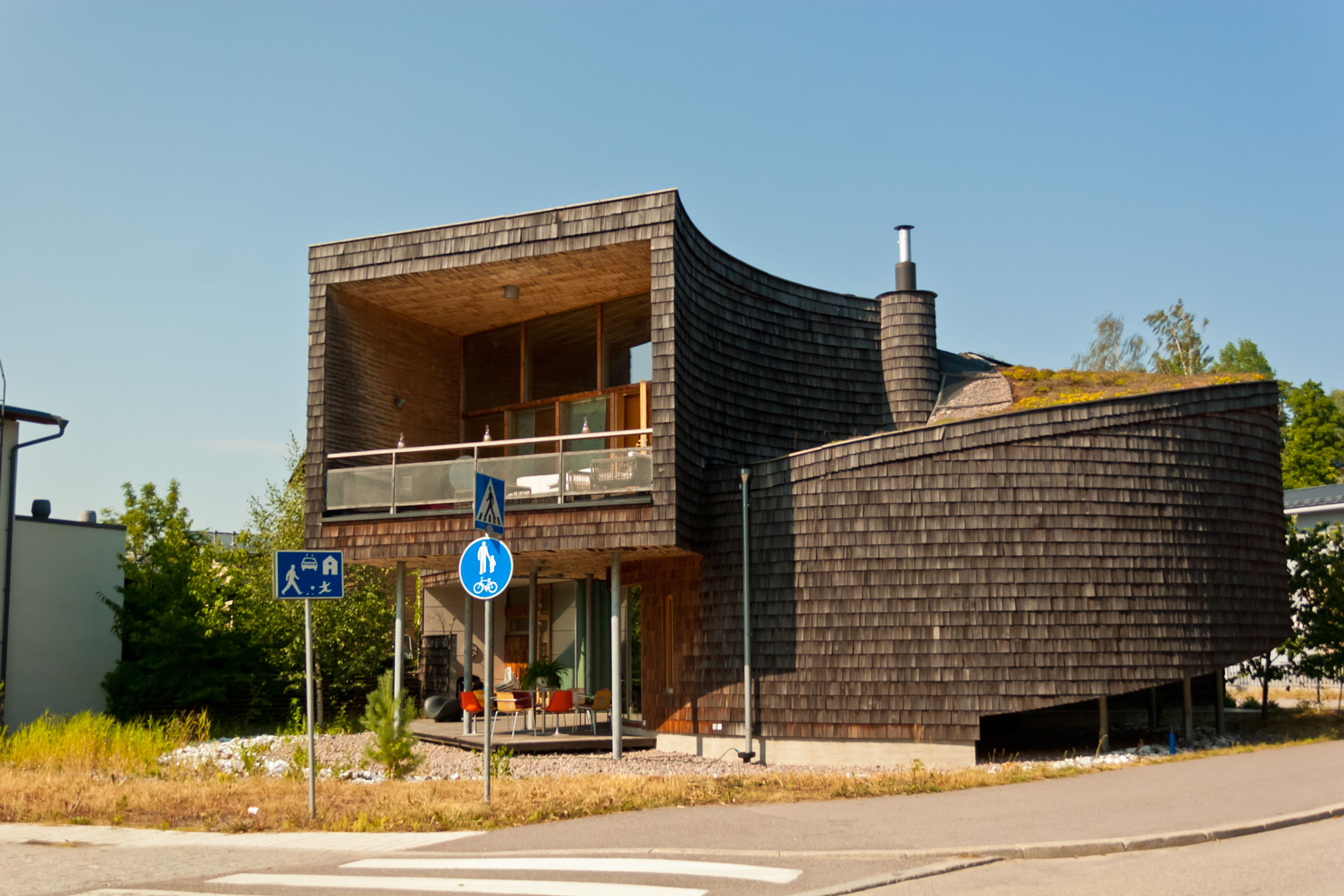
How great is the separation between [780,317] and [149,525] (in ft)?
75.6

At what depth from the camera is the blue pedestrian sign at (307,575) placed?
995cm

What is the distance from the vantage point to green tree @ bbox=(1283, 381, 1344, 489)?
47219 millimetres

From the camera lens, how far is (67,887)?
7.65 metres

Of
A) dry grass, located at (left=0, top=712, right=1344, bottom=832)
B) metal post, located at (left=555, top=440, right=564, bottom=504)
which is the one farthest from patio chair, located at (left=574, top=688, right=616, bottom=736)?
dry grass, located at (left=0, top=712, right=1344, bottom=832)

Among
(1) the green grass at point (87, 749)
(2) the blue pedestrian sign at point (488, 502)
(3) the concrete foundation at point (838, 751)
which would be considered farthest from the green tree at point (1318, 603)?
(1) the green grass at point (87, 749)

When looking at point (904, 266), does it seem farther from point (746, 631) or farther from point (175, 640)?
point (175, 640)

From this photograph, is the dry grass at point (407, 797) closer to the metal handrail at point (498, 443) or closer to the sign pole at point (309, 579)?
the sign pole at point (309, 579)

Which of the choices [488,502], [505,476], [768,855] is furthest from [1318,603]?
[488,502]

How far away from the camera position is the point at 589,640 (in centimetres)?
2019

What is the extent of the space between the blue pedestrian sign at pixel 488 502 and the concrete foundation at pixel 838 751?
22.9ft

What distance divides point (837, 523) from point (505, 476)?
493 centimetres

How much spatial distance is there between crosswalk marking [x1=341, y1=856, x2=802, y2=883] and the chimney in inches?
516

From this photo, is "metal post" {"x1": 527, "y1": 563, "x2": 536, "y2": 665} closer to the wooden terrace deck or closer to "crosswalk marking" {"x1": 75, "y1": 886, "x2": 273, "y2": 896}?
the wooden terrace deck

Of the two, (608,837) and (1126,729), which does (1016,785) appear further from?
(1126,729)
